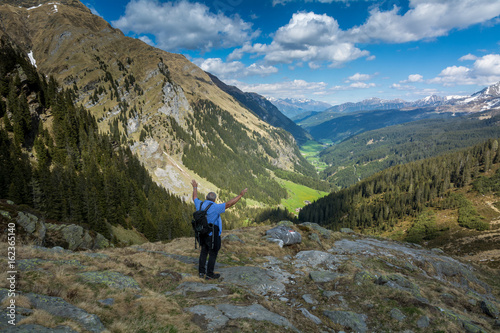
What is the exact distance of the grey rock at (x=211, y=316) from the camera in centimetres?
743

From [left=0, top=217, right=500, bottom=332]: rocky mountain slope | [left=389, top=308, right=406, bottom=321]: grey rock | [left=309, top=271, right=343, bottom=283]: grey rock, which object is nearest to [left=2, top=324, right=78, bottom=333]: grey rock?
[left=0, top=217, right=500, bottom=332]: rocky mountain slope

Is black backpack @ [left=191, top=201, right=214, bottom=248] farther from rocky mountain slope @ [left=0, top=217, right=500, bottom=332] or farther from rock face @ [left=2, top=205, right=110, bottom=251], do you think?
rock face @ [left=2, top=205, right=110, bottom=251]

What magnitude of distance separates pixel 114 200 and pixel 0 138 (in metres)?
26.6

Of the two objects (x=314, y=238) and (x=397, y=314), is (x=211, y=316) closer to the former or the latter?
(x=397, y=314)

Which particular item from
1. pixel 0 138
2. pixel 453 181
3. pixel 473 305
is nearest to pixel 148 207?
pixel 0 138

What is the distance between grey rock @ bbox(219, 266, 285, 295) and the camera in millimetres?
12539

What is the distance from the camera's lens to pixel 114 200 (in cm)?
6250

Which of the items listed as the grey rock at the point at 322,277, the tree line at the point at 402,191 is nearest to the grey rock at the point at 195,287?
the grey rock at the point at 322,277

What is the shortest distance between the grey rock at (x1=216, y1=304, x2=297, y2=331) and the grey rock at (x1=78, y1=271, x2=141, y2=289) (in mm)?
4331

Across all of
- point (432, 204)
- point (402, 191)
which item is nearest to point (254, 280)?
point (432, 204)

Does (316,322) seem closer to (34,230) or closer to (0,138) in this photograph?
(34,230)

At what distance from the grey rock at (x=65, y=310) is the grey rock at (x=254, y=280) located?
740 centimetres

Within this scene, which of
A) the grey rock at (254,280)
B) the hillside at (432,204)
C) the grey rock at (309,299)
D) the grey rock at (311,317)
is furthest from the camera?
the hillside at (432,204)

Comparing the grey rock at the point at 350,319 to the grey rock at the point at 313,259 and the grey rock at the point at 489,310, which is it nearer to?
the grey rock at the point at 313,259
